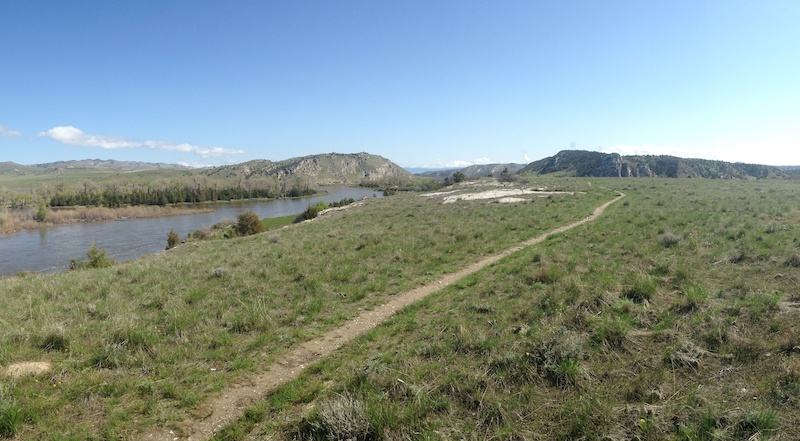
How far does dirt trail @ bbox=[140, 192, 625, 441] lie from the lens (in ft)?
18.9

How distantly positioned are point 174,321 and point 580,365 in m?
9.66

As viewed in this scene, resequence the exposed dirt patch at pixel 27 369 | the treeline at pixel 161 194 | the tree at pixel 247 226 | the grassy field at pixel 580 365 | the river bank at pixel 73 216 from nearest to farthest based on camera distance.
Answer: the grassy field at pixel 580 365, the exposed dirt patch at pixel 27 369, the tree at pixel 247 226, the river bank at pixel 73 216, the treeline at pixel 161 194

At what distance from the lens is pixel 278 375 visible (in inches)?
290

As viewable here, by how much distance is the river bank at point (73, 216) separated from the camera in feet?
289

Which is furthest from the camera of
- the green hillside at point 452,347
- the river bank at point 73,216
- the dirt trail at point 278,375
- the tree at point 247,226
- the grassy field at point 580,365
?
the river bank at point 73,216

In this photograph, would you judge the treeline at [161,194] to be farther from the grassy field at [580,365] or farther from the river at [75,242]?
the grassy field at [580,365]

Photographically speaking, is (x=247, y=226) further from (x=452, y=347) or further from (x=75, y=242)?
(x=452, y=347)

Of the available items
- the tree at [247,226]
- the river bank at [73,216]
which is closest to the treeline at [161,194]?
the river bank at [73,216]

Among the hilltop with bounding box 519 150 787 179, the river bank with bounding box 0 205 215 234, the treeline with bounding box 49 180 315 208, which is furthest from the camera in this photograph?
the treeline with bounding box 49 180 315 208

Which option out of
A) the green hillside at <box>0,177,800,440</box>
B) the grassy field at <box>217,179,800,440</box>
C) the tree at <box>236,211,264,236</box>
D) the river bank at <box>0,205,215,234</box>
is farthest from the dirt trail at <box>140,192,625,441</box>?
the river bank at <box>0,205,215,234</box>

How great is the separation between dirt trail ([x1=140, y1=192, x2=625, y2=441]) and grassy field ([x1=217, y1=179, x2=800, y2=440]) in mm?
424

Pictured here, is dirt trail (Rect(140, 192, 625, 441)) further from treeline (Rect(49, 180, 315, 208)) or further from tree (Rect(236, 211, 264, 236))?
treeline (Rect(49, 180, 315, 208))

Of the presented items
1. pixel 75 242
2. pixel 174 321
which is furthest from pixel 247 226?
pixel 174 321

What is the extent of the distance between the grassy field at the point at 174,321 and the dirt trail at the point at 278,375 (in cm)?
26
